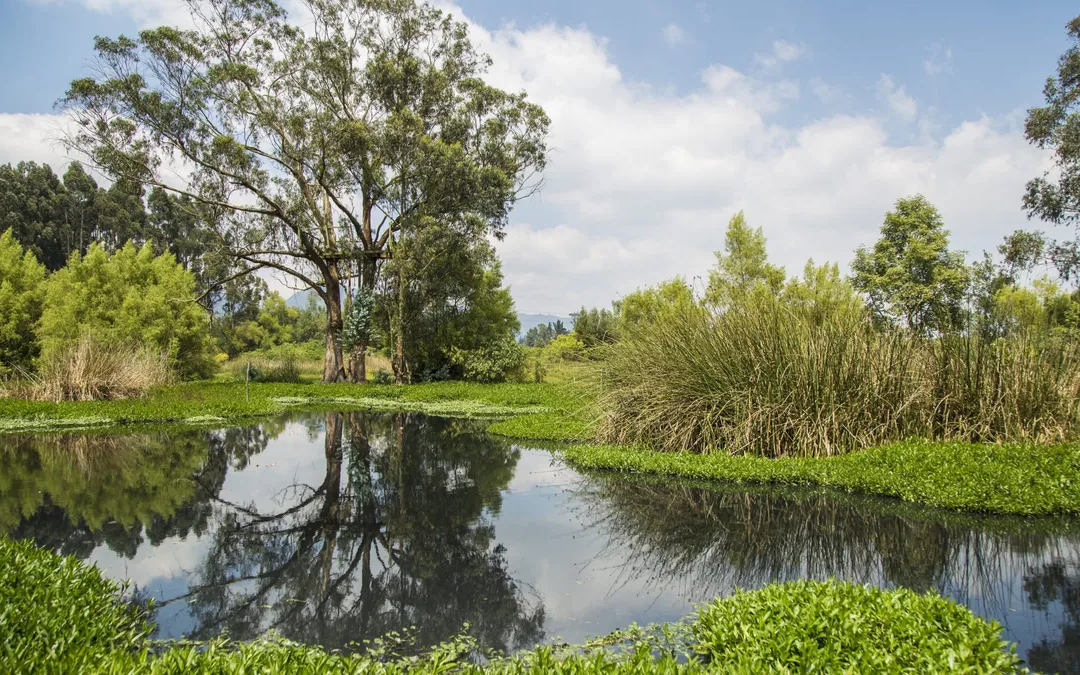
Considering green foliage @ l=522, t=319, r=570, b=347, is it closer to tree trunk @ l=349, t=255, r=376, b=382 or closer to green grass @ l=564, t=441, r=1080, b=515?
tree trunk @ l=349, t=255, r=376, b=382

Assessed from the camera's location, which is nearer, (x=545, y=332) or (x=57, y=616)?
(x=57, y=616)

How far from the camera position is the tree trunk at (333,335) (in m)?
23.0

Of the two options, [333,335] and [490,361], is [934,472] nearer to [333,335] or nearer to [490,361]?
[490,361]

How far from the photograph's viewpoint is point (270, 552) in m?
4.88

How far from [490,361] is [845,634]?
20.7 metres

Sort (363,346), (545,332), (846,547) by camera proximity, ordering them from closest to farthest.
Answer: (846,547) → (363,346) → (545,332)

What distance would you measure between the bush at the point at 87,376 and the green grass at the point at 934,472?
12.8 m

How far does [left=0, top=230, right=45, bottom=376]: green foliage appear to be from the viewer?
727 inches

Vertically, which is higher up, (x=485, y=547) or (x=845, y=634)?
(x=845, y=634)

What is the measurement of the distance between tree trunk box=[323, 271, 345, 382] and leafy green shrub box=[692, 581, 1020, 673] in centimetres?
2137

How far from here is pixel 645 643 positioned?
3092 millimetres

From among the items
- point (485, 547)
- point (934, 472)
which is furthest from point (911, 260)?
point (485, 547)

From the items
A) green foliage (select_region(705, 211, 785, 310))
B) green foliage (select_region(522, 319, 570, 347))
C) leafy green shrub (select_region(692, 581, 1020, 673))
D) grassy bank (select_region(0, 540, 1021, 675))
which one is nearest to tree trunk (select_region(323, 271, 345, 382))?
green foliage (select_region(705, 211, 785, 310))

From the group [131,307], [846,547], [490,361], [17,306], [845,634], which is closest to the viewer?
[845,634]
